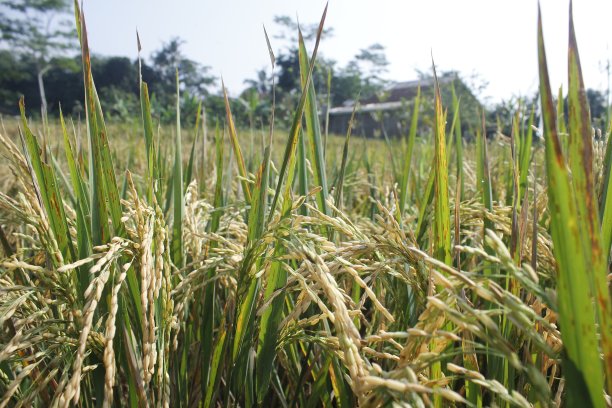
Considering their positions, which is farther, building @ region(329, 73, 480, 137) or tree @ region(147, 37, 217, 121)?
tree @ region(147, 37, 217, 121)

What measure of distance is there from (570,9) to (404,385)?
41 cm

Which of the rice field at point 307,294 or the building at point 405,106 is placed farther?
the building at point 405,106

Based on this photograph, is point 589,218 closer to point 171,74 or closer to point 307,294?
point 307,294

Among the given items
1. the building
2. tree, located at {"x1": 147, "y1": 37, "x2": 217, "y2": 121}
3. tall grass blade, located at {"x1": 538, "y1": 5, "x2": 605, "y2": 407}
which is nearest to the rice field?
tall grass blade, located at {"x1": 538, "y1": 5, "x2": 605, "y2": 407}

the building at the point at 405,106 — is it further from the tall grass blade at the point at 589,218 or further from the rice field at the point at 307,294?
the tall grass blade at the point at 589,218

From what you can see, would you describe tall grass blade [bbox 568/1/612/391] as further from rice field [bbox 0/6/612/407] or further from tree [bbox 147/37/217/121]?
tree [bbox 147/37/217/121]

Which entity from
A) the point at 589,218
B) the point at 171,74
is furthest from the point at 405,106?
the point at 171,74

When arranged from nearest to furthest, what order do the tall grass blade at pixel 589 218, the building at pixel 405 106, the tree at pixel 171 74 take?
the tall grass blade at pixel 589 218, the building at pixel 405 106, the tree at pixel 171 74

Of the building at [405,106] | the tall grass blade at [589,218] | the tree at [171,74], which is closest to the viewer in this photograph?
the tall grass blade at [589,218]

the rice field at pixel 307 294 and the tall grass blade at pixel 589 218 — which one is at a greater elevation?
the tall grass blade at pixel 589 218

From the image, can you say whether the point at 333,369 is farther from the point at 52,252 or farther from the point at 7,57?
the point at 7,57

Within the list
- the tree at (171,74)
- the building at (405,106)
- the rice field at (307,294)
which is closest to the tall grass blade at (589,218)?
the rice field at (307,294)

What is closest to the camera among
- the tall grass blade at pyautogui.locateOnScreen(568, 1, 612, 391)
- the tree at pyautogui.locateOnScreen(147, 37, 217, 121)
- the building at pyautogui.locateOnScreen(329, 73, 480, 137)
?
the tall grass blade at pyautogui.locateOnScreen(568, 1, 612, 391)

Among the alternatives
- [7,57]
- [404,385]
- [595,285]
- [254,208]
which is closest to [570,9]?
[595,285]
